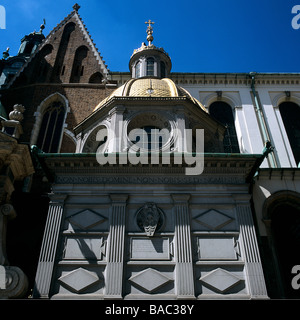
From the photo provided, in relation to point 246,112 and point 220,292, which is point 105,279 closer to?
point 220,292

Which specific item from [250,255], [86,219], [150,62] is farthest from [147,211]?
[150,62]

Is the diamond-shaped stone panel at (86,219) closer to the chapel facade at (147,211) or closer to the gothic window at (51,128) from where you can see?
the chapel facade at (147,211)

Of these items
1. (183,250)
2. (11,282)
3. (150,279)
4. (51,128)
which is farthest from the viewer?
(51,128)

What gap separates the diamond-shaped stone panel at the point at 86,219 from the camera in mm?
9602

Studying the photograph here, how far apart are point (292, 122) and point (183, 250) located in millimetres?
12285

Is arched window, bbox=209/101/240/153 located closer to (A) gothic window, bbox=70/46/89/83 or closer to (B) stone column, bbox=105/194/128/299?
(A) gothic window, bbox=70/46/89/83

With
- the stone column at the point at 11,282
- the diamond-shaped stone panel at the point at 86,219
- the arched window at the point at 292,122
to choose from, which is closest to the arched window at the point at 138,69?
the arched window at the point at 292,122

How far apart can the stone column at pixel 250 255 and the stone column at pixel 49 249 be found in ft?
17.1

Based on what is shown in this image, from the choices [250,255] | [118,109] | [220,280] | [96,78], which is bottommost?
[220,280]

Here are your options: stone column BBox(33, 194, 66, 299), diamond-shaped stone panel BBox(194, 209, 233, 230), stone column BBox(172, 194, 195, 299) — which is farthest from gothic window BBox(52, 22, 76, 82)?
diamond-shaped stone panel BBox(194, 209, 233, 230)

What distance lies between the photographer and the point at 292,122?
59.7 feet

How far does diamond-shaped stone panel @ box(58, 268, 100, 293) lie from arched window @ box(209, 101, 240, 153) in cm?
1042

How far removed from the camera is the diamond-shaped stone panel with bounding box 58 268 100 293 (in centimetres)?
862

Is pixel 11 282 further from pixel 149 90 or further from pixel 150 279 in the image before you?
pixel 149 90
